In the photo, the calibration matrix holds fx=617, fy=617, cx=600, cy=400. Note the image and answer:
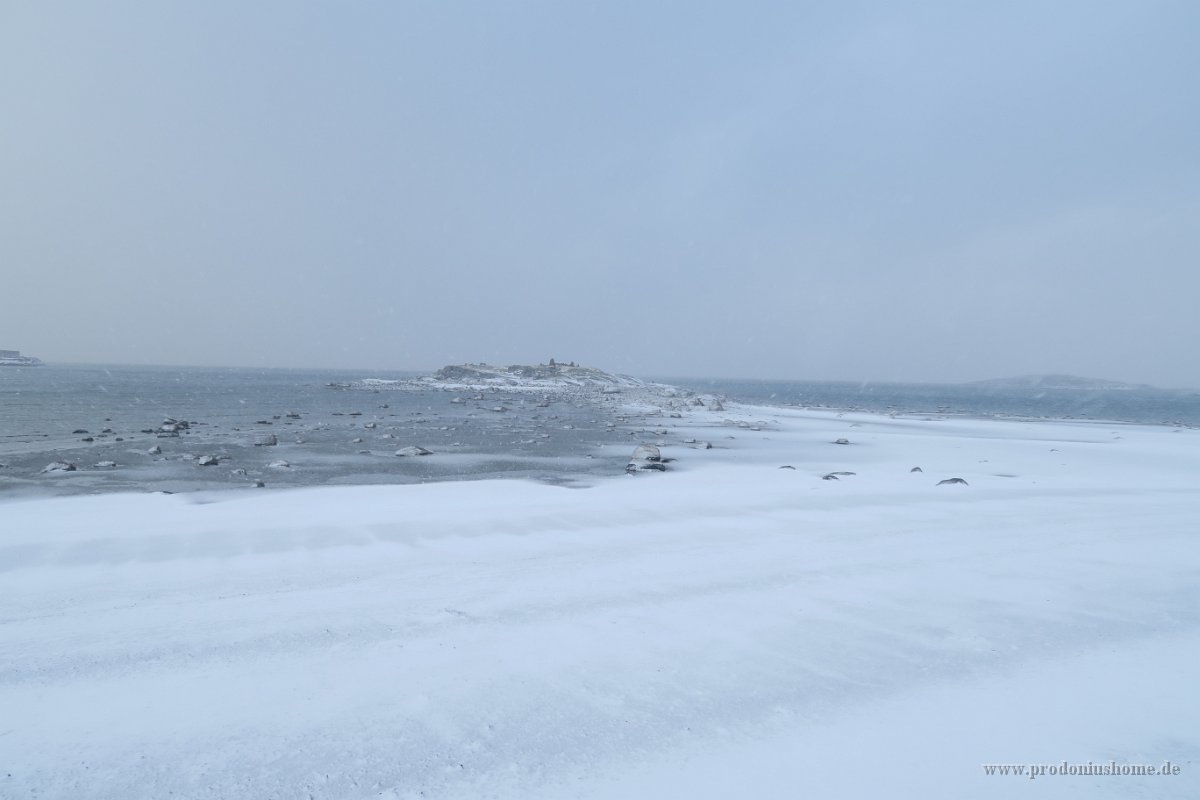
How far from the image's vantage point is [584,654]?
5.65 meters

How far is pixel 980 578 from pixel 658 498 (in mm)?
6555

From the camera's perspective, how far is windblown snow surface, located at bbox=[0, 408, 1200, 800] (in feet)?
13.3

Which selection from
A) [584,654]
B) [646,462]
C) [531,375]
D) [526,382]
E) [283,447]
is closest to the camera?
[584,654]

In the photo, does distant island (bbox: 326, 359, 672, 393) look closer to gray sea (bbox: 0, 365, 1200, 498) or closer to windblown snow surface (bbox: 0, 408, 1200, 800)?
gray sea (bbox: 0, 365, 1200, 498)

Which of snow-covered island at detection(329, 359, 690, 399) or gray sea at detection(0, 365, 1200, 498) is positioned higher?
snow-covered island at detection(329, 359, 690, 399)

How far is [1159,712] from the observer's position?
483 cm

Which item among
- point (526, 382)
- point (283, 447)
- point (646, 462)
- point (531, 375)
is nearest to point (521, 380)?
point (526, 382)

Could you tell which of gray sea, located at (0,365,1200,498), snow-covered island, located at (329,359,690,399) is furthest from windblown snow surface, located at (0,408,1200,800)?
snow-covered island, located at (329,359,690,399)

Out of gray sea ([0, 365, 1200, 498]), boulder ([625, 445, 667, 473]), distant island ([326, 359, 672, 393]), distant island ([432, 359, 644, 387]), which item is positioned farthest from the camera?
distant island ([432, 359, 644, 387])

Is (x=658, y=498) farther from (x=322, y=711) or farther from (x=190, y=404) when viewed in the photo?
(x=190, y=404)

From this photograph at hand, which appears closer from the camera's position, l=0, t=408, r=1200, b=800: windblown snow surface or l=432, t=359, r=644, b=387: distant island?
l=0, t=408, r=1200, b=800: windblown snow surface

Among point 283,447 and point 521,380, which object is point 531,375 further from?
point 283,447

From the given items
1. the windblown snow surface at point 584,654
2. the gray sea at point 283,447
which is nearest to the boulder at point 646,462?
the gray sea at point 283,447

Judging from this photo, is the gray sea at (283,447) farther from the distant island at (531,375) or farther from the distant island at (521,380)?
the distant island at (531,375)
